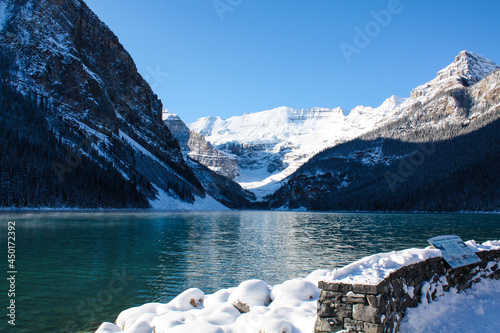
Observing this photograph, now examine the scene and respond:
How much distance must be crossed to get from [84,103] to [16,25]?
4871 centimetres

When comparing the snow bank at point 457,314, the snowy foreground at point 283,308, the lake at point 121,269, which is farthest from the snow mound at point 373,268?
the lake at point 121,269

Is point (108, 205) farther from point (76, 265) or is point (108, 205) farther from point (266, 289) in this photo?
point (266, 289)

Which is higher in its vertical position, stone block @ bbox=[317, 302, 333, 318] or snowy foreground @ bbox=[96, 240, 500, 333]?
stone block @ bbox=[317, 302, 333, 318]

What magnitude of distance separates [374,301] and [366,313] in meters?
0.36

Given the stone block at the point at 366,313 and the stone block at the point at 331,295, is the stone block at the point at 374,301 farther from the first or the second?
the stone block at the point at 331,295

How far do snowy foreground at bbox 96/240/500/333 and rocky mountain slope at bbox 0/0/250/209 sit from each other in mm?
95082

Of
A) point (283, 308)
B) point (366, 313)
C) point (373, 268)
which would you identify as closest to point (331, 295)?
point (366, 313)

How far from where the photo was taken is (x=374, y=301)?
8367 millimetres

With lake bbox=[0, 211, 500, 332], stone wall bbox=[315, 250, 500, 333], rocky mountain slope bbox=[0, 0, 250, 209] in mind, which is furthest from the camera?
rocky mountain slope bbox=[0, 0, 250, 209]

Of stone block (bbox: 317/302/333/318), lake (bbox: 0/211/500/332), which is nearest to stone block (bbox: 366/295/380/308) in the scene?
stone block (bbox: 317/302/333/318)

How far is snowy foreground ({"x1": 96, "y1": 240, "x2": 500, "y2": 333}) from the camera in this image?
31.6 feet

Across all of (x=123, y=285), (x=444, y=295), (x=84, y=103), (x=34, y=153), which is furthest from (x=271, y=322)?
(x=84, y=103)

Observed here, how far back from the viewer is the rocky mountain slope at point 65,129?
349 ft

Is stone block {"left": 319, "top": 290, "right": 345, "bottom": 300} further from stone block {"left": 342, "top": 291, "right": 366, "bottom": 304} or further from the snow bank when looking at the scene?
the snow bank
